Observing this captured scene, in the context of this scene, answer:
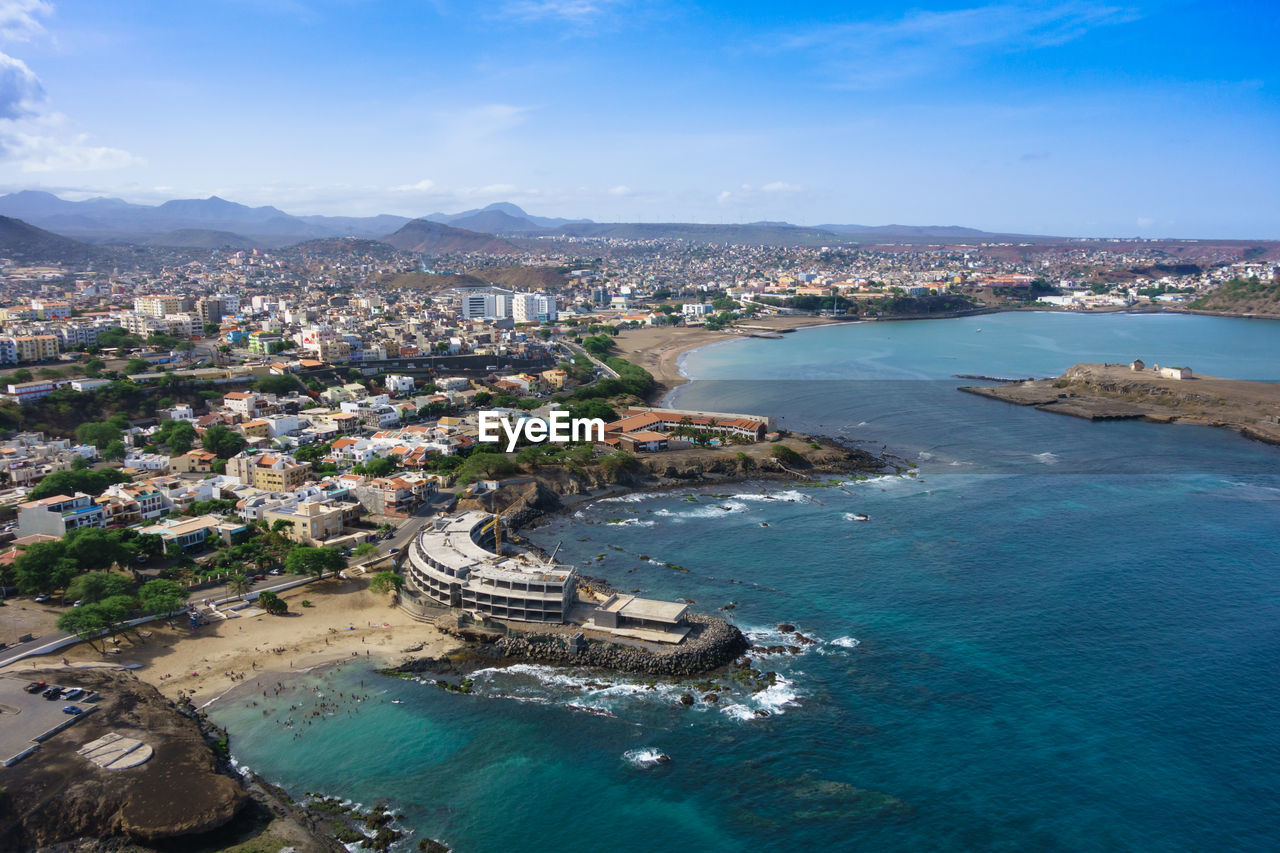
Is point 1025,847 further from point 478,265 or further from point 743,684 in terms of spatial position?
point 478,265

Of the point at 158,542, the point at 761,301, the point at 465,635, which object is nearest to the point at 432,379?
the point at 158,542

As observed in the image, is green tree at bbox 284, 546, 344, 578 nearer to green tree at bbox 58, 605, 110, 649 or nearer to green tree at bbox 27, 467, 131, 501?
green tree at bbox 58, 605, 110, 649

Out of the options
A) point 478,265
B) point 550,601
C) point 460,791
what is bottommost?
point 460,791

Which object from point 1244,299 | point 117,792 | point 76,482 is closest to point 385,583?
point 117,792

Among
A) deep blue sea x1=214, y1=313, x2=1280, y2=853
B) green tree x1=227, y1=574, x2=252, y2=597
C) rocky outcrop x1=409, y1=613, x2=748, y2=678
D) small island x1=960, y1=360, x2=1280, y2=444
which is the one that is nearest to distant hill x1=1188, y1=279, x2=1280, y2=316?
small island x1=960, y1=360, x2=1280, y2=444

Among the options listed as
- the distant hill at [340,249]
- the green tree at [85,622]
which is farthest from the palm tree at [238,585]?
the distant hill at [340,249]
